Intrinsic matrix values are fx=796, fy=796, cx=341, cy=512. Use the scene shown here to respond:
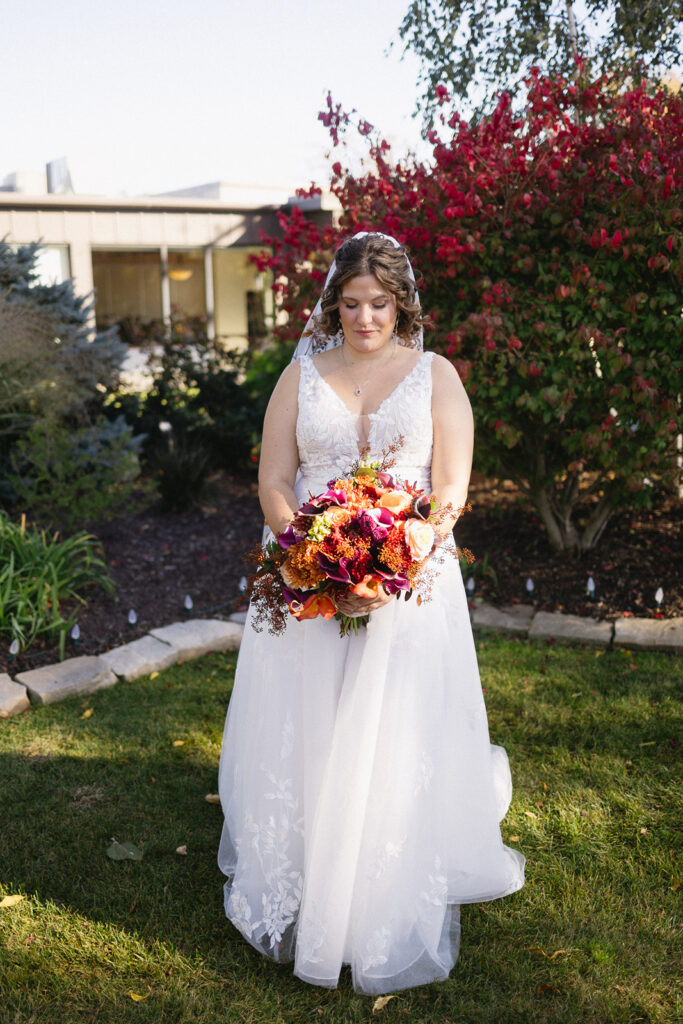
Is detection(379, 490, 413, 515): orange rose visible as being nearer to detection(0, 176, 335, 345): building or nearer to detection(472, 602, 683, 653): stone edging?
detection(472, 602, 683, 653): stone edging

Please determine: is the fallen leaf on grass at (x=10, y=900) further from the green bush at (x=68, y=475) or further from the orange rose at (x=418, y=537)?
the green bush at (x=68, y=475)

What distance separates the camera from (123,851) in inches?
Answer: 118

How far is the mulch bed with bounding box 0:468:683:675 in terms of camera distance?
4.96 metres

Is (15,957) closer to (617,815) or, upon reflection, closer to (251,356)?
(617,815)

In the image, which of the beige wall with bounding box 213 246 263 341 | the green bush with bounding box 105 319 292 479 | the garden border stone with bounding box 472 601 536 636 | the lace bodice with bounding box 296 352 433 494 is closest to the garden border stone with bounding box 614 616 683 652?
the garden border stone with bounding box 472 601 536 636

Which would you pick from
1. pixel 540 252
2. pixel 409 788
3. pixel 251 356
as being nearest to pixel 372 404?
pixel 409 788

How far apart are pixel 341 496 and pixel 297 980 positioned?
153 cm

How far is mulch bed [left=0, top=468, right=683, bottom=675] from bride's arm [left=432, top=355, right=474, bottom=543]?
2.23 m

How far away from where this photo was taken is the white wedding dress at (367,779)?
2.42 meters

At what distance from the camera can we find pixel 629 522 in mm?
6129

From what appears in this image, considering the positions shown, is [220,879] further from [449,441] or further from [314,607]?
[449,441]

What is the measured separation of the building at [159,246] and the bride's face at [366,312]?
8798 millimetres

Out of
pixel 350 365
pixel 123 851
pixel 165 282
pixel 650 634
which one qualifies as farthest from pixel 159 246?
pixel 123 851

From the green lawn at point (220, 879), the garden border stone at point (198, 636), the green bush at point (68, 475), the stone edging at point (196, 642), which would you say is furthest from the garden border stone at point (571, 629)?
the green bush at point (68, 475)
